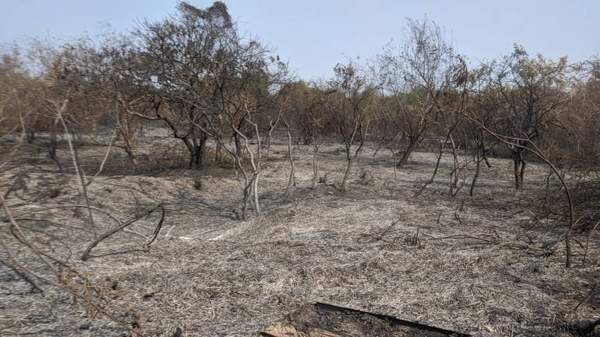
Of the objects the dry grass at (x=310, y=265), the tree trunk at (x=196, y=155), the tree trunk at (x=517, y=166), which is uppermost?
the tree trunk at (x=517, y=166)

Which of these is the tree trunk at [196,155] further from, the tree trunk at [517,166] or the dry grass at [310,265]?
the tree trunk at [517,166]

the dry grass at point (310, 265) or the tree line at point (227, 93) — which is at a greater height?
the tree line at point (227, 93)

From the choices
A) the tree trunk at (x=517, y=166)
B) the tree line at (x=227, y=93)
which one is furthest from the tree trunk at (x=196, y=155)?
the tree trunk at (x=517, y=166)

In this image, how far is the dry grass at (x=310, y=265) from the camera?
11.7ft

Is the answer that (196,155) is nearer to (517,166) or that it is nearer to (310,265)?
(310,265)

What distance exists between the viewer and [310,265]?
4.70m

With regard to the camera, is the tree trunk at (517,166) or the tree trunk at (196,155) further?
the tree trunk at (196,155)

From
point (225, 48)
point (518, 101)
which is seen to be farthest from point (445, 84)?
point (225, 48)

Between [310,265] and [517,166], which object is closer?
[310,265]

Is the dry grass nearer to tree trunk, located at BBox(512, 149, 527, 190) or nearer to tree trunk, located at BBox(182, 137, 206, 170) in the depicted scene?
tree trunk, located at BBox(512, 149, 527, 190)

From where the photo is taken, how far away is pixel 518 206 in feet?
25.4

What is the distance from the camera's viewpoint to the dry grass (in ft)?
11.7

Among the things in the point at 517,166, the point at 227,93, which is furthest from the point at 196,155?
the point at 517,166

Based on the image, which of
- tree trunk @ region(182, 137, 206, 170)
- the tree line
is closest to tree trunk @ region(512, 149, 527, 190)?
the tree line
